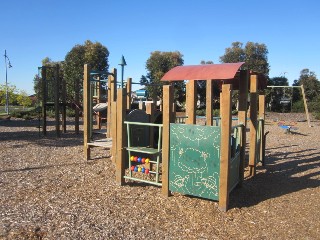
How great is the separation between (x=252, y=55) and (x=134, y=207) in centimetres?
3695

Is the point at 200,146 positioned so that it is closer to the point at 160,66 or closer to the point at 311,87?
the point at 160,66

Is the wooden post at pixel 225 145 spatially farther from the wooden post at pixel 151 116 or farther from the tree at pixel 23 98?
the tree at pixel 23 98

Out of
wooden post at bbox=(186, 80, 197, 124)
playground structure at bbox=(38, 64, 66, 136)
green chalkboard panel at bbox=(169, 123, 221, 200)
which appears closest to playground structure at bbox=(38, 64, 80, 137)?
playground structure at bbox=(38, 64, 66, 136)

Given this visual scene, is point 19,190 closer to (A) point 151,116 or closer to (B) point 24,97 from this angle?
(A) point 151,116

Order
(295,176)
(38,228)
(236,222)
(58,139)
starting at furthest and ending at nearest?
1. (58,139)
2. (295,176)
3. (236,222)
4. (38,228)

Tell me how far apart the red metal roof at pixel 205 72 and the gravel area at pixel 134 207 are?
1942 millimetres

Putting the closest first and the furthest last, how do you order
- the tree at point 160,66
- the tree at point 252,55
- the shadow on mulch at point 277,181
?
1. the shadow on mulch at point 277,181
2. the tree at point 160,66
3. the tree at point 252,55

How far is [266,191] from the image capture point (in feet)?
18.6

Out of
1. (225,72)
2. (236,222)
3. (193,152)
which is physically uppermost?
(225,72)

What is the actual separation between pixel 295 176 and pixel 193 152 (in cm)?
326

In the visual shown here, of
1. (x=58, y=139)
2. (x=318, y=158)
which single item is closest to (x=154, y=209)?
(x=318, y=158)

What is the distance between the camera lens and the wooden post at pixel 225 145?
4.36 meters

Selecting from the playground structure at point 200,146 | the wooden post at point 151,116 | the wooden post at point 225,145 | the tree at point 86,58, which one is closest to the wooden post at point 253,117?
the playground structure at point 200,146

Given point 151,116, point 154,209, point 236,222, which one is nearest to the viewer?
point 236,222
